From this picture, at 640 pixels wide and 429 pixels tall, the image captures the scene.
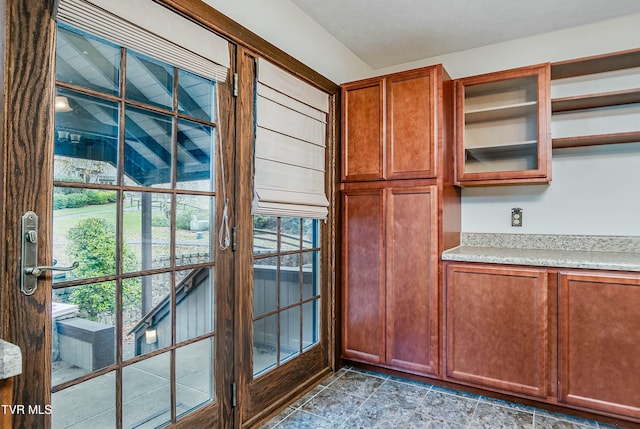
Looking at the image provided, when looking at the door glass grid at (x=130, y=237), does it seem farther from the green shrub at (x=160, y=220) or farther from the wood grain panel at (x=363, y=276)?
the wood grain panel at (x=363, y=276)

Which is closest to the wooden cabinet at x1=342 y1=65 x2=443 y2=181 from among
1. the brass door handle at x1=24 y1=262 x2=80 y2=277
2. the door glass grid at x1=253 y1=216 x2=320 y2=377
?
the door glass grid at x1=253 y1=216 x2=320 y2=377

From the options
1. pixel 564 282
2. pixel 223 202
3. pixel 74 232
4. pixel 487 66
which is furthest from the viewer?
pixel 487 66

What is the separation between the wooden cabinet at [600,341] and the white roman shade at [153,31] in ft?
7.51

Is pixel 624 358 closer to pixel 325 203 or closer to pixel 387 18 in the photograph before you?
pixel 325 203

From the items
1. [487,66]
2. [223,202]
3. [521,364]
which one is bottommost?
[521,364]

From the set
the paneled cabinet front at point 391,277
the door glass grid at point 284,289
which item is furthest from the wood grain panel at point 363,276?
the door glass grid at point 284,289

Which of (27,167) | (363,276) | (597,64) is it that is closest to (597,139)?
(597,64)

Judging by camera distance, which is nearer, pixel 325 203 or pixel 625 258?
pixel 625 258

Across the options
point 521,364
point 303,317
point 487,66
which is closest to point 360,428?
point 303,317

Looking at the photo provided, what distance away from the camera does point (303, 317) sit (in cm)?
258

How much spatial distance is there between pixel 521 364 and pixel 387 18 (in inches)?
97.0

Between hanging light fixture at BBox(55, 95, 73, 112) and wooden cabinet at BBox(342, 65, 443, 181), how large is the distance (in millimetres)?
1885

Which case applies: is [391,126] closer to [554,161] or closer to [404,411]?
[554,161]

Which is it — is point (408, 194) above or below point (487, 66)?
below
